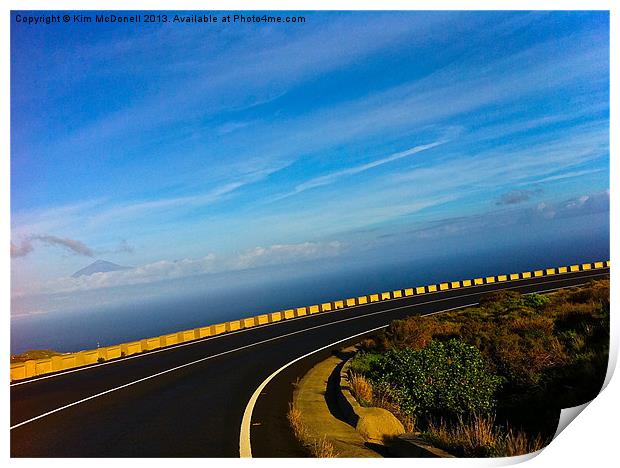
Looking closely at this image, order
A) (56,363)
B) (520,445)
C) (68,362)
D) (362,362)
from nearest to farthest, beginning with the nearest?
(520,445), (362,362), (56,363), (68,362)

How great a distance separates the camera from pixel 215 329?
3356 centimetres

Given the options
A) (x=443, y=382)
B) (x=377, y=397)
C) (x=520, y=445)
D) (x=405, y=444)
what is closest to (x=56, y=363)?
(x=377, y=397)

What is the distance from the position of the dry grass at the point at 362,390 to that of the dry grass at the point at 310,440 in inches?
78.8

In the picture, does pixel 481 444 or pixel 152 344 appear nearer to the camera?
pixel 481 444

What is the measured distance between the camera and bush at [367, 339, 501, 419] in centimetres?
1352

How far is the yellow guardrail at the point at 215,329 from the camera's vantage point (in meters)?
20.7

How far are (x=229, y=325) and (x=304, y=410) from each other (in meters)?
23.8

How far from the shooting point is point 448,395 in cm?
A: 1359

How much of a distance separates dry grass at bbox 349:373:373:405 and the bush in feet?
2.53

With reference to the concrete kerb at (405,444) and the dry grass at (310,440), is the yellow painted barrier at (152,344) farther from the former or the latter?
the dry grass at (310,440)

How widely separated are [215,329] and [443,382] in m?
21.5

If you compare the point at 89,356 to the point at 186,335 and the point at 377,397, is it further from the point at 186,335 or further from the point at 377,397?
the point at 377,397
